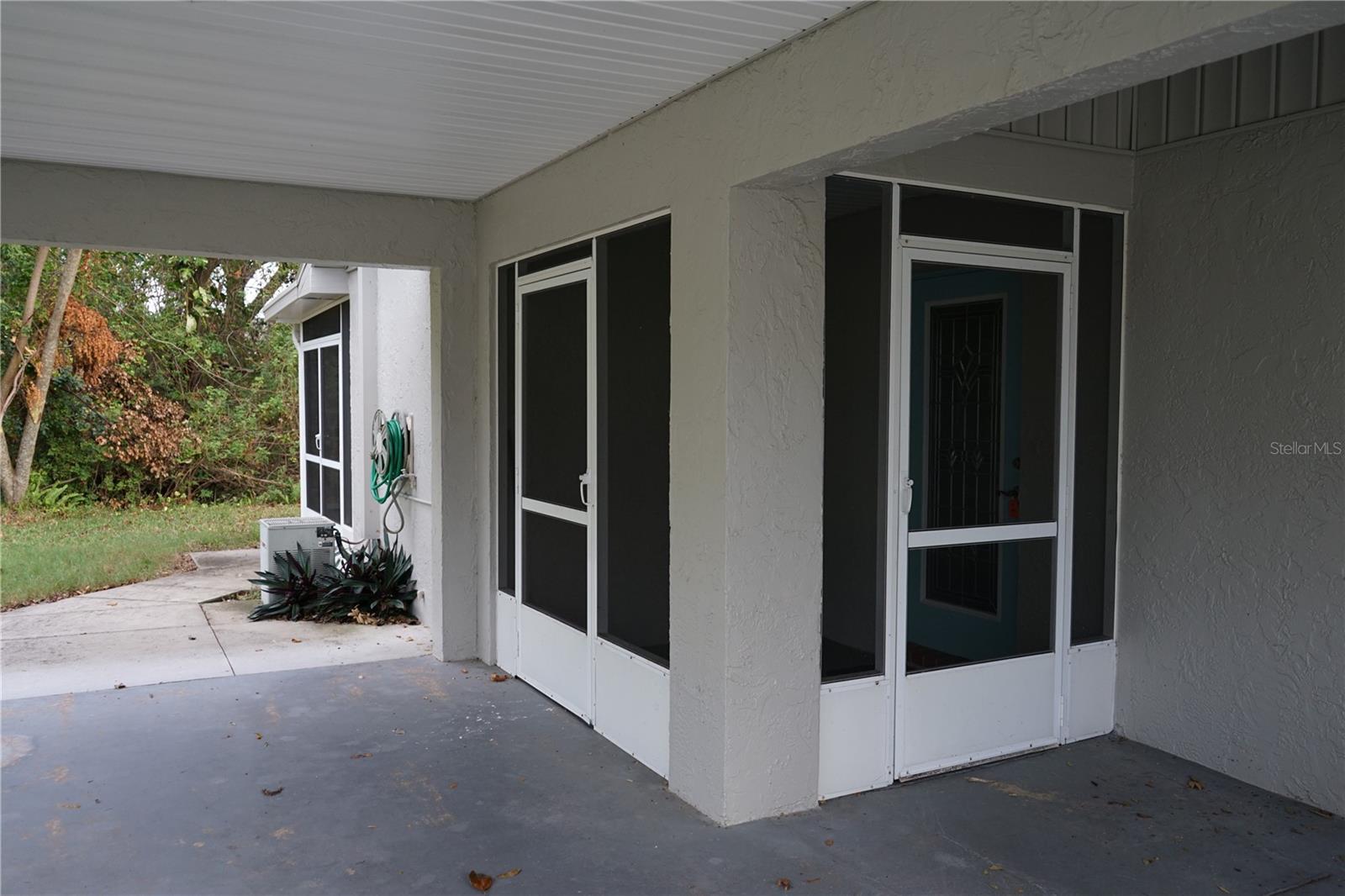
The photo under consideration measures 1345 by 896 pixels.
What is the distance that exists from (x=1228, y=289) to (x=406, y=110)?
3361 millimetres

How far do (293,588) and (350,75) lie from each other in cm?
502

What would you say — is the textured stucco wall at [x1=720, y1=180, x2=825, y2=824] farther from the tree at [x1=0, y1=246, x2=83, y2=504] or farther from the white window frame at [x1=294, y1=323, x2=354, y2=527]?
the tree at [x1=0, y1=246, x2=83, y2=504]

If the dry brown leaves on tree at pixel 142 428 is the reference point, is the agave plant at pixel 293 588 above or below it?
below

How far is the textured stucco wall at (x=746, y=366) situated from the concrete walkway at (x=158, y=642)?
3.16 meters

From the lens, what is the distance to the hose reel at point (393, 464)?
762 centimetres

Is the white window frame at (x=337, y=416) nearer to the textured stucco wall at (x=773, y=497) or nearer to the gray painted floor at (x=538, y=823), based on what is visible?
the gray painted floor at (x=538, y=823)

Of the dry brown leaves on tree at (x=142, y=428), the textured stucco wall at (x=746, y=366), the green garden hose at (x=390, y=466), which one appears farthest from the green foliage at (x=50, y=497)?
the textured stucco wall at (x=746, y=366)

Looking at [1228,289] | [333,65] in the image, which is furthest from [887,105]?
[1228,289]

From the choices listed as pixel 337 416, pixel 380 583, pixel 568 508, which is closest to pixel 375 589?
pixel 380 583

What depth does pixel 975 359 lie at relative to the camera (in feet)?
16.9

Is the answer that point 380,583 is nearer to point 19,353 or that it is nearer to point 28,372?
point 19,353

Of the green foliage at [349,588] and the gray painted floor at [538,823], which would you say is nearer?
the gray painted floor at [538,823]

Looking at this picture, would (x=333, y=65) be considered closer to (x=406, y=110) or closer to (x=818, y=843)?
(x=406, y=110)
